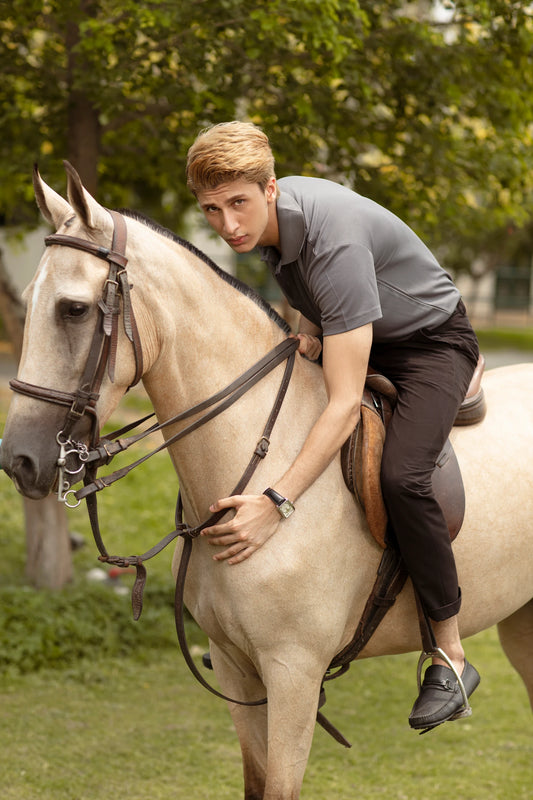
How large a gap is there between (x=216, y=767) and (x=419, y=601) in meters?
2.32

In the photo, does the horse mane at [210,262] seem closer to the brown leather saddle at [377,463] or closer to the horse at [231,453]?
the horse at [231,453]

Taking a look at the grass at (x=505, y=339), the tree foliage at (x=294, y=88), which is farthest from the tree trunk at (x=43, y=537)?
the grass at (x=505, y=339)

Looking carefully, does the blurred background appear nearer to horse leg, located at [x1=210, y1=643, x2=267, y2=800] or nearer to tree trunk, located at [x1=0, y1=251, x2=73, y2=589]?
tree trunk, located at [x1=0, y1=251, x2=73, y2=589]

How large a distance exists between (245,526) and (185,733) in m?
3.05

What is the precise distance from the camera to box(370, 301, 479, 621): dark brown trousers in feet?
9.49

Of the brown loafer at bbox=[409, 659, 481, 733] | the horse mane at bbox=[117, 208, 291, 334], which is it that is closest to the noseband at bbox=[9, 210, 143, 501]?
the horse mane at bbox=[117, 208, 291, 334]

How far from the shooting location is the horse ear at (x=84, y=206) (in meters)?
2.41

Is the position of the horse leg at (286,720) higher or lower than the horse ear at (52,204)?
lower

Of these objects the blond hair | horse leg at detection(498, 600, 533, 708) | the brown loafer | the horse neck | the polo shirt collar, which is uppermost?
the blond hair

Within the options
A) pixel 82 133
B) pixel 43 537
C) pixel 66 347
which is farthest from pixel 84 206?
pixel 43 537

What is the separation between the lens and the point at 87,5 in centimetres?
551

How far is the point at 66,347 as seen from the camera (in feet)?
8.29

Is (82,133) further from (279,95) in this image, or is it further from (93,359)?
(93,359)

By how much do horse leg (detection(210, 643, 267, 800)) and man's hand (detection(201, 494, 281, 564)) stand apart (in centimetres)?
53
